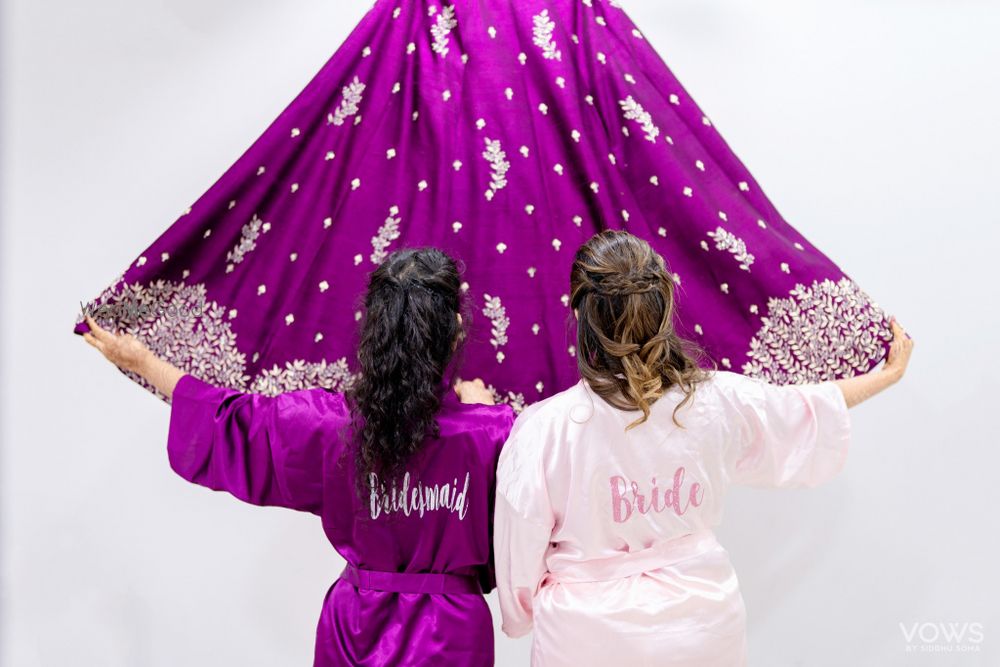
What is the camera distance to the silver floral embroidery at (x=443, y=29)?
1892mm

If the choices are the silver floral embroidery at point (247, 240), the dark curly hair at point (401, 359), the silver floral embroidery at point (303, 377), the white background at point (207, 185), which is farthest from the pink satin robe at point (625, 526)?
the white background at point (207, 185)

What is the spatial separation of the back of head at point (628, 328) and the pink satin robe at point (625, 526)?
30 millimetres

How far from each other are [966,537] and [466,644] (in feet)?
4.95

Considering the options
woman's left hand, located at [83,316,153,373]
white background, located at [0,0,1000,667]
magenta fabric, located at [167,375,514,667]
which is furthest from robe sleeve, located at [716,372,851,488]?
woman's left hand, located at [83,316,153,373]

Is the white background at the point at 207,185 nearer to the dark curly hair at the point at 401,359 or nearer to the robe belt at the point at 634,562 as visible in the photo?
the robe belt at the point at 634,562

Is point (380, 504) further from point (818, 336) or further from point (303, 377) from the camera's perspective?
point (818, 336)

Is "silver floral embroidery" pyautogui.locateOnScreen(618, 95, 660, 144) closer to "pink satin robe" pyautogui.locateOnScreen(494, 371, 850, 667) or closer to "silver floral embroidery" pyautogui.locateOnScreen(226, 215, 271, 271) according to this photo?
"pink satin robe" pyautogui.locateOnScreen(494, 371, 850, 667)

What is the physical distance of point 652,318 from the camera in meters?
1.48

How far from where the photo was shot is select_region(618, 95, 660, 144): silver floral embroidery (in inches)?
71.9

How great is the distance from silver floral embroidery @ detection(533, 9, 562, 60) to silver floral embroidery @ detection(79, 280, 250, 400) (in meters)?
0.81

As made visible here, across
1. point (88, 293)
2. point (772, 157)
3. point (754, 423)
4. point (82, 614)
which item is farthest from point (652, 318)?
point (82, 614)

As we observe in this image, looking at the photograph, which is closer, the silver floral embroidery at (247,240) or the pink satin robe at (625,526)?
the pink satin robe at (625,526)

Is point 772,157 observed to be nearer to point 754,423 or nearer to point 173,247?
point 754,423

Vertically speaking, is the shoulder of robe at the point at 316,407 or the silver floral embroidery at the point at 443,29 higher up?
the silver floral embroidery at the point at 443,29
